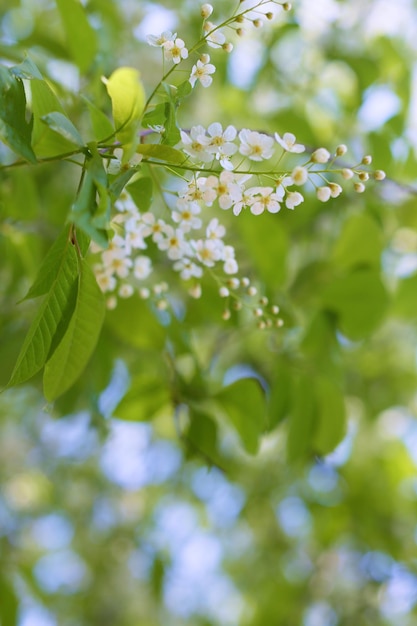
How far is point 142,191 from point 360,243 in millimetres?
538

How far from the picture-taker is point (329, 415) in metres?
1.06

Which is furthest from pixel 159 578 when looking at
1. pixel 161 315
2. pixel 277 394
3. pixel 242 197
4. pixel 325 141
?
pixel 242 197

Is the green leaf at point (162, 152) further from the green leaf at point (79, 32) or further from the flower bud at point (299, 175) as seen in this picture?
the green leaf at point (79, 32)

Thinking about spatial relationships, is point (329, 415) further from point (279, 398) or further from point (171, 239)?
point (171, 239)

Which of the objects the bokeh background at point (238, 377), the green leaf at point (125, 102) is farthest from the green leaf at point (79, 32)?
the green leaf at point (125, 102)

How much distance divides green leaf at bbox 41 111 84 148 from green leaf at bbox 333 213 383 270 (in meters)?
0.64

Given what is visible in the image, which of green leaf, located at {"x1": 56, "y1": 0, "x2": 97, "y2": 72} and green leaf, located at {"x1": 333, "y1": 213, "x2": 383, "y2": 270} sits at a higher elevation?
green leaf, located at {"x1": 56, "y1": 0, "x2": 97, "y2": 72}

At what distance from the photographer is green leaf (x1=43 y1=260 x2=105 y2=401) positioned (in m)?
0.63

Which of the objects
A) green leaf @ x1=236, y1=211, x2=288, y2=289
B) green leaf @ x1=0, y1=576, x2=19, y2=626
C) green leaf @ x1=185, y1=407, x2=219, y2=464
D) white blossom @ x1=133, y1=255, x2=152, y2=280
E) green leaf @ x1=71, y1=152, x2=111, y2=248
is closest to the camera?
green leaf @ x1=71, y1=152, x2=111, y2=248

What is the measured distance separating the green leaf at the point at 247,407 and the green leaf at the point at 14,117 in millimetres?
475

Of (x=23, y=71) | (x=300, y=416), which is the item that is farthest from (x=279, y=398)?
(x=23, y=71)

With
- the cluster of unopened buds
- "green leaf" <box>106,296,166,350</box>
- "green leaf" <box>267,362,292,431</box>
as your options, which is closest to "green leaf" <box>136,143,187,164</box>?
the cluster of unopened buds

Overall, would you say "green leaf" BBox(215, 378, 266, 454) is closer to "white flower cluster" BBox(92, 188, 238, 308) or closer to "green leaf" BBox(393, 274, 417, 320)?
"white flower cluster" BBox(92, 188, 238, 308)

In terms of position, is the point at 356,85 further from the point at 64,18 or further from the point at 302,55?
the point at 64,18
